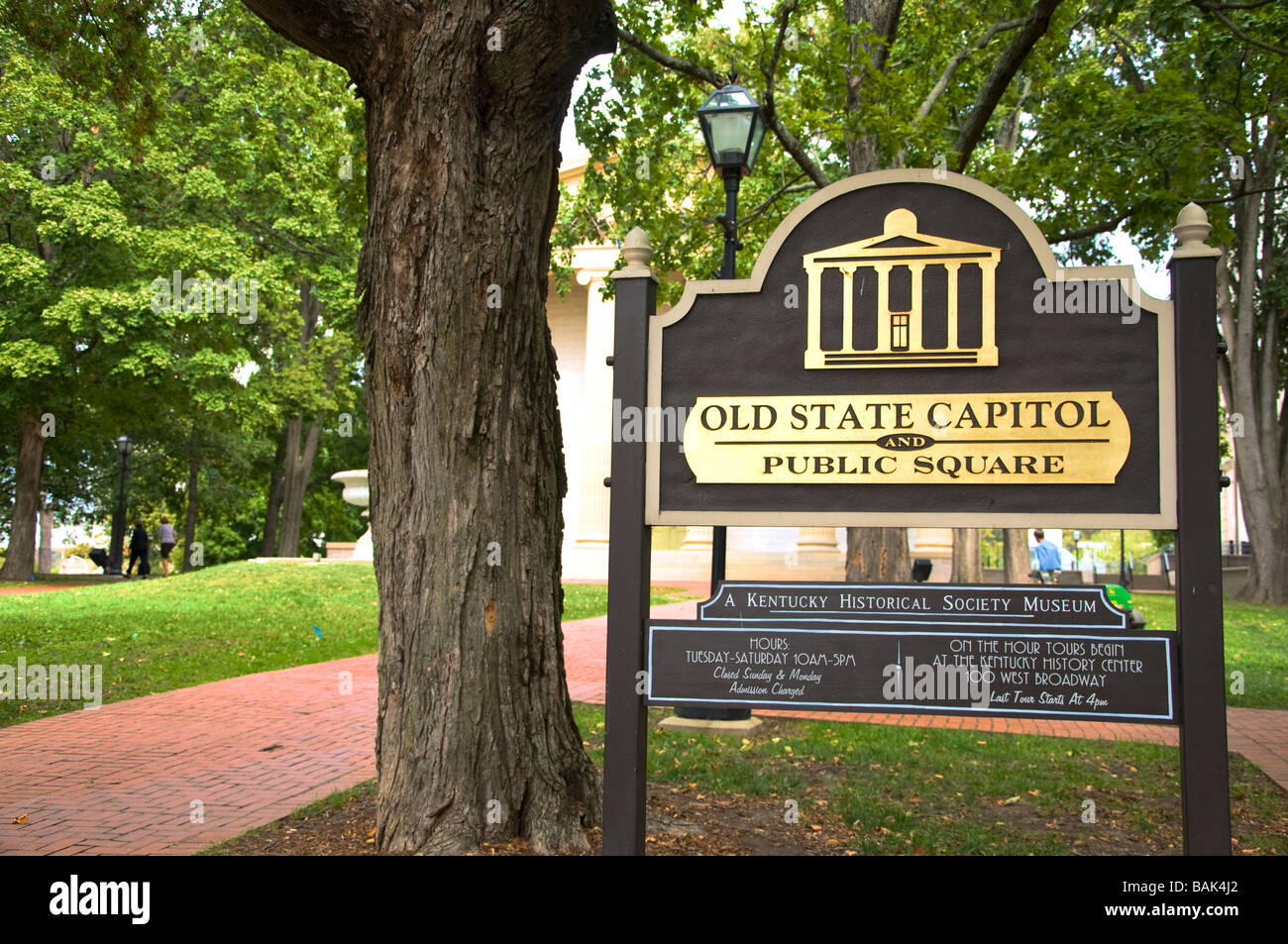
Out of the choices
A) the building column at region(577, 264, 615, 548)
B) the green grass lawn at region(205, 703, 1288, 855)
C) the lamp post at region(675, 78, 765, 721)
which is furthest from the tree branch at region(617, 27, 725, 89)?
the building column at region(577, 264, 615, 548)

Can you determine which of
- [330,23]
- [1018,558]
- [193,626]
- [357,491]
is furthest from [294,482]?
[330,23]

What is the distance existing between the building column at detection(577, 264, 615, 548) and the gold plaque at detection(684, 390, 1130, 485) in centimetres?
2647

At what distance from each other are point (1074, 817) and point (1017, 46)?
20.7ft

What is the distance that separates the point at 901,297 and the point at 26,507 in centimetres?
2836

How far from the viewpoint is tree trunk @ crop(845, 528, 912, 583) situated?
40.2ft

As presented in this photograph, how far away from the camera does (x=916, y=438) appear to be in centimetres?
405

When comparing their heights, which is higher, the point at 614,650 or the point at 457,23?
the point at 457,23

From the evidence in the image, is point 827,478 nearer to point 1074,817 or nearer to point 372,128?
point 372,128

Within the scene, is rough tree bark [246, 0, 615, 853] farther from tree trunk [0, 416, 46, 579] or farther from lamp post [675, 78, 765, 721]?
tree trunk [0, 416, 46, 579]

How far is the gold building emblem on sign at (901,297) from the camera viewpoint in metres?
4.05

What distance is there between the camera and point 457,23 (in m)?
4.86

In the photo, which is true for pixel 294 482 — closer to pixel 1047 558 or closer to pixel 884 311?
pixel 1047 558

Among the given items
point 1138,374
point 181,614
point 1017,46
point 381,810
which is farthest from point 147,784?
point 181,614

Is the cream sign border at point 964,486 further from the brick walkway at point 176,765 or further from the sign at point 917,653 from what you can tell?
the brick walkway at point 176,765
